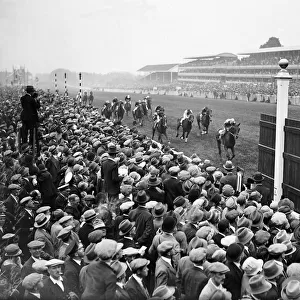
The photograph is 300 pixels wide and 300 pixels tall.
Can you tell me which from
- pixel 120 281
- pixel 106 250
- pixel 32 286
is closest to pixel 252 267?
pixel 120 281

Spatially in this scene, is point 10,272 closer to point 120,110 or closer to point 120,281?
point 120,281

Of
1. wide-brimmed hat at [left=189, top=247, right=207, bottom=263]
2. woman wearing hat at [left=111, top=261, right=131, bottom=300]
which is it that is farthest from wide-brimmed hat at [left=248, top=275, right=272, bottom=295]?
woman wearing hat at [left=111, top=261, right=131, bottom=300]

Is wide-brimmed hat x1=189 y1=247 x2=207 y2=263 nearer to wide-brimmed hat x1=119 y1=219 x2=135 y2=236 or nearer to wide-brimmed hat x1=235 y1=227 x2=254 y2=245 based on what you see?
wide-brimmed hat x1=235 y1=227 x2=254 y2=245

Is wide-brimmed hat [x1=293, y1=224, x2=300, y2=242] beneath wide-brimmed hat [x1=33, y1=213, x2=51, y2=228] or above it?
beneath

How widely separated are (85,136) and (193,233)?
→ 7.21 m

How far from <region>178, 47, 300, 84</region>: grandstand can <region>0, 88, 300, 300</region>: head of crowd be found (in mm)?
39114

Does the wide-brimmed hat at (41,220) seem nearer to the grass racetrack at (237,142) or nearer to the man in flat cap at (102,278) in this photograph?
the man in flat cap at (102,278)

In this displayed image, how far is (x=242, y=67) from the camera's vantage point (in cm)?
5747

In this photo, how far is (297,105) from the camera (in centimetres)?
3281

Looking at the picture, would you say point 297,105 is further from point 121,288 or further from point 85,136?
point 121,288

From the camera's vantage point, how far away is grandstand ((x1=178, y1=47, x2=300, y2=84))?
5009 cm

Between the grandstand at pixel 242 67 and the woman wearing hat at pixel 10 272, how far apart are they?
4234cm

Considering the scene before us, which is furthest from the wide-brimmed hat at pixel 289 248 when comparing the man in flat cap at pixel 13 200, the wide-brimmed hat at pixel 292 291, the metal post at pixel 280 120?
the metal post at pixel 280 120

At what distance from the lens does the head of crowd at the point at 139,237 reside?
4.16 meters
